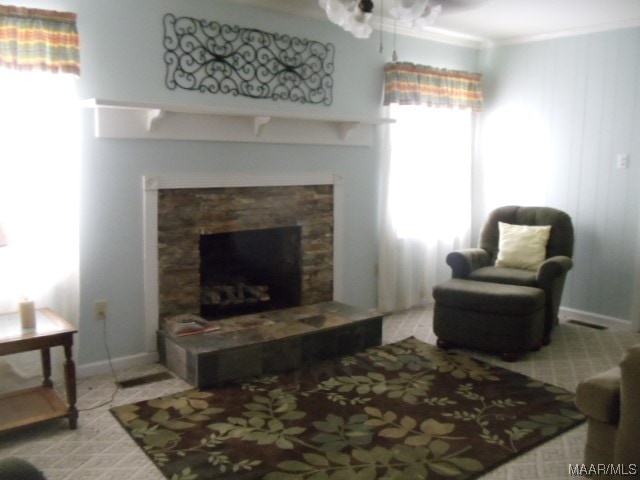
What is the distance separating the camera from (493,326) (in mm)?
3711

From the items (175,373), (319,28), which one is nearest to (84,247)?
(175,373)

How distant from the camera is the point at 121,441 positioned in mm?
2666

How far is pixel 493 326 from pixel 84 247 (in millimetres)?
2458

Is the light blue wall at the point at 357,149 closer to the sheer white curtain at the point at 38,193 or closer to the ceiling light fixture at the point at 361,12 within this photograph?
the sheer white curtain at the point at 38,193

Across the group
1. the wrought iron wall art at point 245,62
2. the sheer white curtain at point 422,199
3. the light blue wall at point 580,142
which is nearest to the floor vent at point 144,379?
the wrought iron wall art at point 245,62

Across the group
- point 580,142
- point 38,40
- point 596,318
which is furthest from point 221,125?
point 596,318

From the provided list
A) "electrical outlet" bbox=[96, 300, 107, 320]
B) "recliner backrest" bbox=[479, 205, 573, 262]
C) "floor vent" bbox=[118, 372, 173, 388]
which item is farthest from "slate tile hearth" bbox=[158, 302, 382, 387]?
"recliner backrest" bbox=[479, 205, 573, 262]

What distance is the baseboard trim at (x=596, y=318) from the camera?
4.46 m

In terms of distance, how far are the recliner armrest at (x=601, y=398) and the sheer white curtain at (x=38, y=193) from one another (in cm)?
257

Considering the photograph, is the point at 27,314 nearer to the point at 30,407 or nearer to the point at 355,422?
the point at 30,407

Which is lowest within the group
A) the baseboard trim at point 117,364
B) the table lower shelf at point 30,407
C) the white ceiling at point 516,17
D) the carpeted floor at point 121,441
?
the carpeted floor at point 121,441

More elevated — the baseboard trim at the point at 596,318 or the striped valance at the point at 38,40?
the striped valance at the point at 38,40

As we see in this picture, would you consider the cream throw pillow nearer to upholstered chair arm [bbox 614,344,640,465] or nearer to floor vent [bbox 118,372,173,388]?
upholstered chair arm [bbox 614,344,640,465]

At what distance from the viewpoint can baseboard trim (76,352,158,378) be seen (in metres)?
3.38
